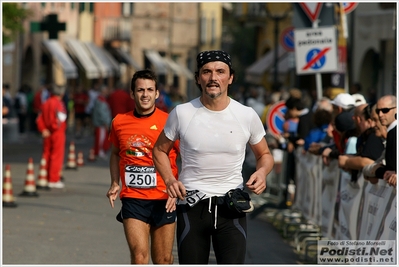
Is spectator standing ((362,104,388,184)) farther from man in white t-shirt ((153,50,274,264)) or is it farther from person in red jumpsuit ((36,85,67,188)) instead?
person in red jumpsuit ((36,85,67,188))

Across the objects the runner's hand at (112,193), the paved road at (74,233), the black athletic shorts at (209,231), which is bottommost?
the paved road at (74,233)

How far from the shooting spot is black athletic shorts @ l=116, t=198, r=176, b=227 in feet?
26.2

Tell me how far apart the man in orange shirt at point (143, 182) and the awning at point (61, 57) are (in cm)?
4439

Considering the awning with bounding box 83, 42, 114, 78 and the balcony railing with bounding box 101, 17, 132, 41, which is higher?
the balcony railing with bounding box 101, 17, 132, 41

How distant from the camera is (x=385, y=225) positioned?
8.12 metres

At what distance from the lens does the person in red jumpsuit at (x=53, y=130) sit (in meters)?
18.1

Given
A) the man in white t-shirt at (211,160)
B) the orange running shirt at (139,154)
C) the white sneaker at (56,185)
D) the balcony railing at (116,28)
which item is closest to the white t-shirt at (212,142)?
the man in white t-shirt at (211,160)

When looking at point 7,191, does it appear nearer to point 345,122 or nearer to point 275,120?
point 275,120

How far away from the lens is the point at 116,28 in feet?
235

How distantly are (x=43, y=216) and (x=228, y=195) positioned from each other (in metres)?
8.21

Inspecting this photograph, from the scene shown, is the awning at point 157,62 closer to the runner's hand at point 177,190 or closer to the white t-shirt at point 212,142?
the white t-shirt at point 212,142

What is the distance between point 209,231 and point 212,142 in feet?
1.89

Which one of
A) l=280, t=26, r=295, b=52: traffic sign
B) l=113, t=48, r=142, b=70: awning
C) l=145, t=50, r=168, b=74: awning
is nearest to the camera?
l=280, t=26, r=295, b=52: traffic sign

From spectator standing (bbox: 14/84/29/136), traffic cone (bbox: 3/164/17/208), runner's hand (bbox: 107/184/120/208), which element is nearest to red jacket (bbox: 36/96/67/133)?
traffic cone (bbox: 3/164/17/208)
